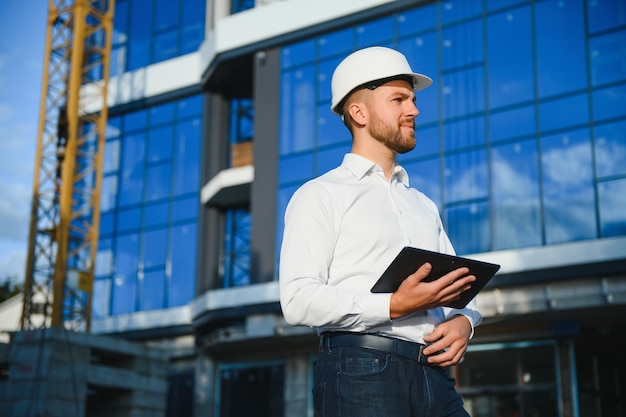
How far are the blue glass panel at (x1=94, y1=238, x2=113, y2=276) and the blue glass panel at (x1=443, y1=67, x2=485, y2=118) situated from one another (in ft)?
44.6

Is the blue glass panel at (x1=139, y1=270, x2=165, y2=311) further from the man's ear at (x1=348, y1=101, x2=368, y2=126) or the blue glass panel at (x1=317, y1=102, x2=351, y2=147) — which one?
the man's ear at (x1=348, y1=101, x2=368, y2=126)

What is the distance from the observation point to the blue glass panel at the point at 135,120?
3050 cm

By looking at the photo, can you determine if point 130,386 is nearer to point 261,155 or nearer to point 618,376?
point 261,155

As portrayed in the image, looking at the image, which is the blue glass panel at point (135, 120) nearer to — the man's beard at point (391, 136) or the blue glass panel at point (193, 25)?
the blue glass panel at point (193, 25)

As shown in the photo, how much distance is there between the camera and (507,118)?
21281 mm

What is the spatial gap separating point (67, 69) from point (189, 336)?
1173cm

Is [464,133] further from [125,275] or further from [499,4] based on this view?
[125,275]

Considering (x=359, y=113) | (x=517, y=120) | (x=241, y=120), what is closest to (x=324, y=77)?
(x=241, y=120)

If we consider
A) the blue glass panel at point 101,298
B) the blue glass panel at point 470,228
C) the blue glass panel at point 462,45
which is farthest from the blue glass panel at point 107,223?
the blue glass panel at point 470,228

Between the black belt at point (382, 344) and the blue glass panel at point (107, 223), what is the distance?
28.3 m

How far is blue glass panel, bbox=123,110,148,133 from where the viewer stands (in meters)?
30.5

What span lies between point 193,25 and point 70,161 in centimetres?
673

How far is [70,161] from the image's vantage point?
105 feet

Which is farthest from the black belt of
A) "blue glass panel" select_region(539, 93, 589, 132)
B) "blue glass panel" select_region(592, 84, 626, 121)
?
"blue glass panel" select_region(539, 93, 589, 132)
